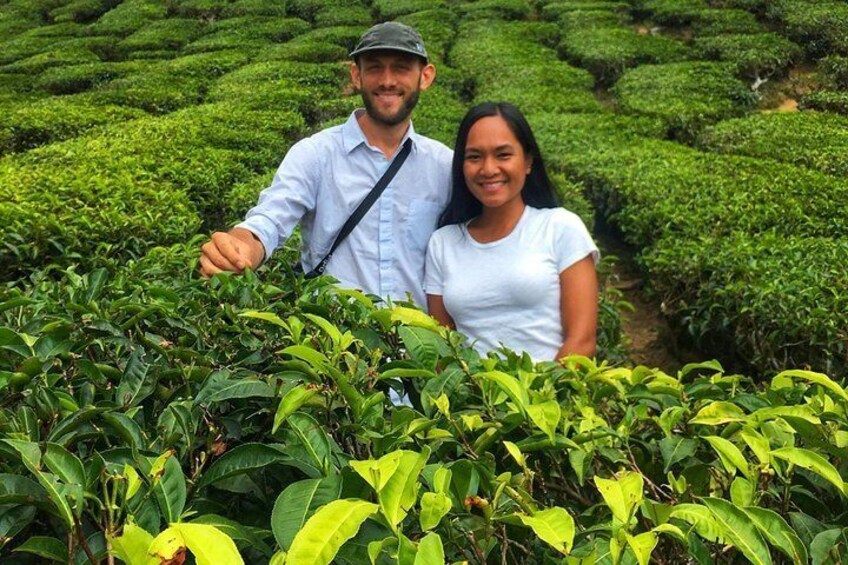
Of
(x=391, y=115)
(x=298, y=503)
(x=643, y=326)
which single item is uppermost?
(x=391, y=115)

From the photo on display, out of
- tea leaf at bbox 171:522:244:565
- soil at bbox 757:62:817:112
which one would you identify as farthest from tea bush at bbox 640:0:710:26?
tea leaf at bbox 171:522:244:565

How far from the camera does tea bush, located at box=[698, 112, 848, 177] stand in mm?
6602

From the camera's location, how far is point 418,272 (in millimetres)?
2736

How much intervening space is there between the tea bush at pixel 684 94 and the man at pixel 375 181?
6.99m

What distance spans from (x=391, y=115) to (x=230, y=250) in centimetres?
97

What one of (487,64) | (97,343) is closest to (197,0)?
(487,64)

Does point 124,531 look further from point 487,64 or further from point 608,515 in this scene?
point 487,64

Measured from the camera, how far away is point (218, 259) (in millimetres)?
1958

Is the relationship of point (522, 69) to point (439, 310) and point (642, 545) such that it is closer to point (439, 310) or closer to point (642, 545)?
point (439, 310)

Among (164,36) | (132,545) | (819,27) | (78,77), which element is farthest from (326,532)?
(164,36)

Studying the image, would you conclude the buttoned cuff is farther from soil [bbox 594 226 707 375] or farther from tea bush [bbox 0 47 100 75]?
tea bush [bbox 0 47 100 75]

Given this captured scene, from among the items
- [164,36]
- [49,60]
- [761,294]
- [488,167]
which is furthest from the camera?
[164,36]

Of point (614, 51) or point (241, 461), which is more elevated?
point (241, 461)

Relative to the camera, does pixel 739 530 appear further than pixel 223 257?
No
